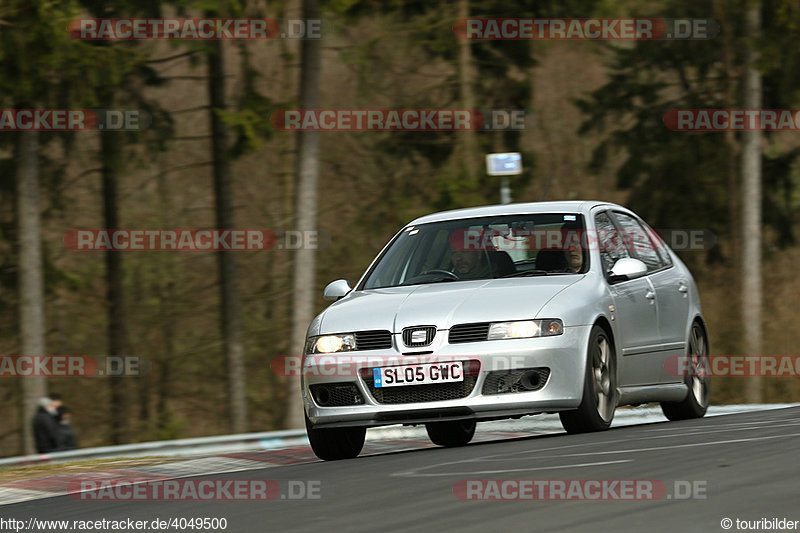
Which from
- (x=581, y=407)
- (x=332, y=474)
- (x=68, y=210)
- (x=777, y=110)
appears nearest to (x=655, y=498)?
(x=332, y=474)

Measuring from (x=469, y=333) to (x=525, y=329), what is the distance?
367 millimetres

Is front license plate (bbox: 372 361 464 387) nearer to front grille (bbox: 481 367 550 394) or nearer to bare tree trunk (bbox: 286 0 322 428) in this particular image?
front grille (bbox: 481 367 550 394)

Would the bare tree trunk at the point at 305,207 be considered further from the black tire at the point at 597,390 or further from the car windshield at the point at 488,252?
the black tire at the point at 597,390

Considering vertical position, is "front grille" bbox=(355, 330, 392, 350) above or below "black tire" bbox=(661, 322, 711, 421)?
above

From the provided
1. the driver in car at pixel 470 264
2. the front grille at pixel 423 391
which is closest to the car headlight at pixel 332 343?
the front grille at pixel 423 391

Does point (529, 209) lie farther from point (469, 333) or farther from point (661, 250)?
point (469, 333)

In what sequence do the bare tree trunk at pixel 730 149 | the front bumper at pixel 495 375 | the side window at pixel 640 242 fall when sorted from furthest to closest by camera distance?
the bare tree trunk at pixel 730 149, the side window at pixel 640 242, the front bumper at pixel 495 375

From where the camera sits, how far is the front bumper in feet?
31.3

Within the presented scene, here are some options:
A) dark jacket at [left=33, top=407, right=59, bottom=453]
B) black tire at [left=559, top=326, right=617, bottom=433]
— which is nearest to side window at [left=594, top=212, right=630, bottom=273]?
black tire at [left=559, top=326, right=617, bottom=433]

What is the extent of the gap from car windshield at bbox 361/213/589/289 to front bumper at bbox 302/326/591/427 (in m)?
1.01

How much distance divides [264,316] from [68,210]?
4675mm

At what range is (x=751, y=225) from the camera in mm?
28422

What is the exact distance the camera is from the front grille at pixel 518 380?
9.57m

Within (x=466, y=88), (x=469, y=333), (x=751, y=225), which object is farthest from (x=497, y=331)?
(x=751, y=225)
